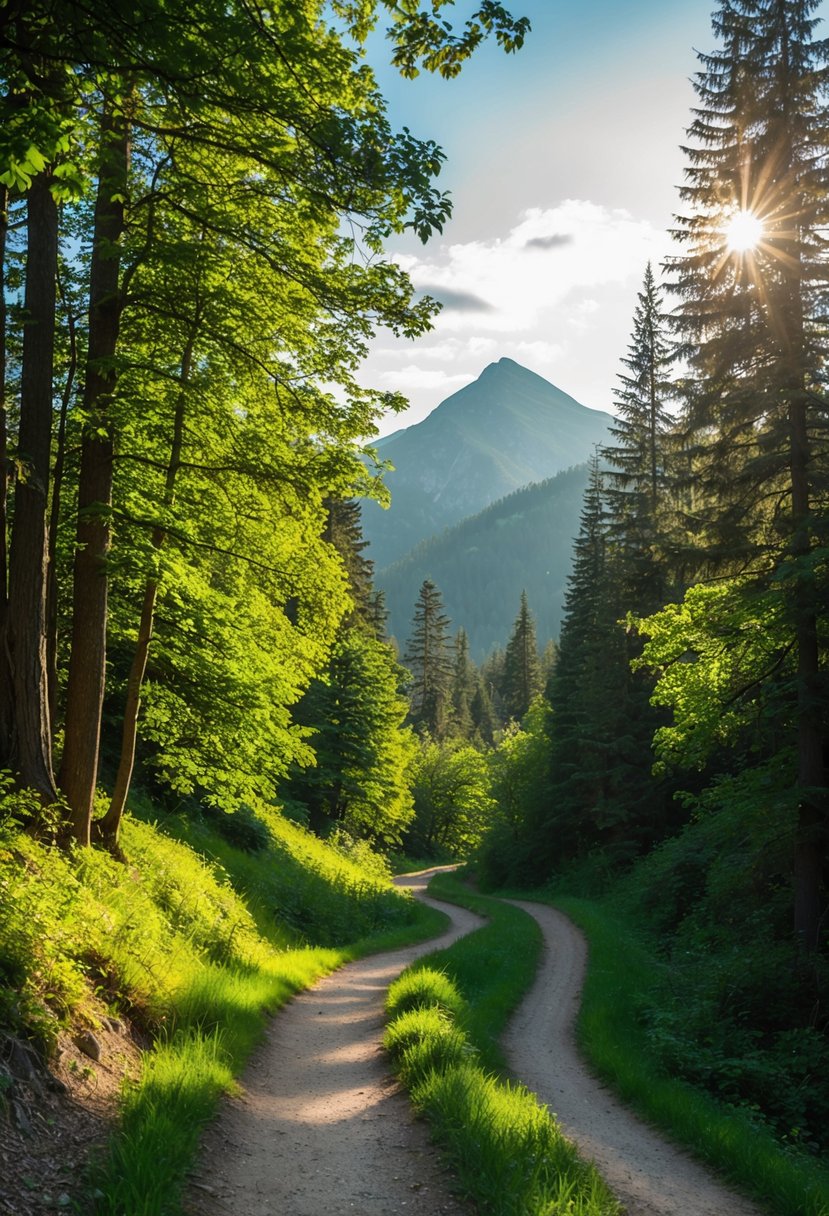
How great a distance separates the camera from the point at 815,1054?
9969mm

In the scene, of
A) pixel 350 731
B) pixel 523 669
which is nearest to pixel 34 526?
pixel 350 731

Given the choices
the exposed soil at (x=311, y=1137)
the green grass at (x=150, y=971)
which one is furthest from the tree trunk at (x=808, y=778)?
the green grass at (x=150, y=971)

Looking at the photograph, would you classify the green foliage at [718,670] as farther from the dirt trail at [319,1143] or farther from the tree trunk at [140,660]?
the tree trunk at [140,660]

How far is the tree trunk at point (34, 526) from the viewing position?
746 cm

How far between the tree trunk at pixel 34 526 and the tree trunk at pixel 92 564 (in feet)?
1.79

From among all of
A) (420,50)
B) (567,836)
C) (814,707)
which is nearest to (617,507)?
(567,836)

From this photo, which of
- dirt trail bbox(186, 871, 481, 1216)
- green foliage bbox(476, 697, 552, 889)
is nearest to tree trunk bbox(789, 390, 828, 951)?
dirt trail bbox(186, 871, 481, 1216)

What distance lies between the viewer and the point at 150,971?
22.4ft

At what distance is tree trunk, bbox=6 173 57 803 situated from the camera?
7.46 metres

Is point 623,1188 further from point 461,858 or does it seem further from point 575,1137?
point 461,858

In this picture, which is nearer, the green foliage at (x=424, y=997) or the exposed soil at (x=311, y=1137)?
the exposed soil at (x=311, y=1137)

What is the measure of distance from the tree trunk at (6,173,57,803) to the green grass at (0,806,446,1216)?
0.94 metres

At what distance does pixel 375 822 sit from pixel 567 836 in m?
9.12

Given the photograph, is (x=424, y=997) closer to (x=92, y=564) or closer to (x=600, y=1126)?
(x=600, y=1126)
